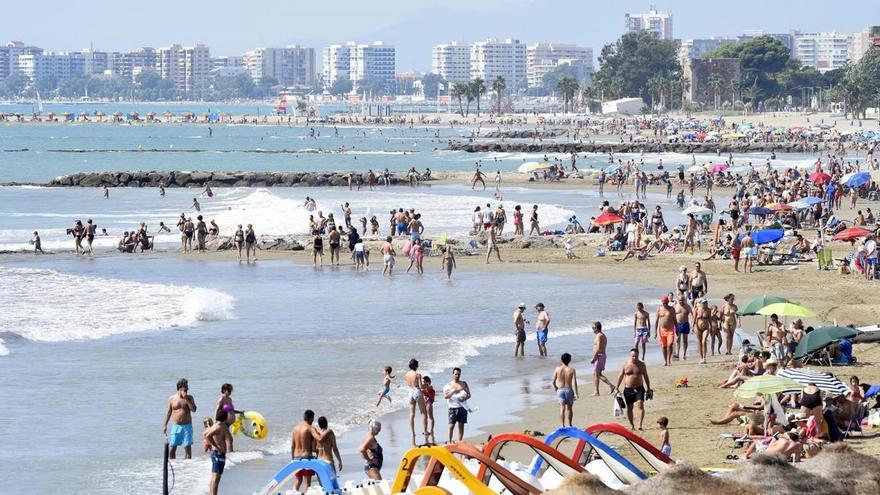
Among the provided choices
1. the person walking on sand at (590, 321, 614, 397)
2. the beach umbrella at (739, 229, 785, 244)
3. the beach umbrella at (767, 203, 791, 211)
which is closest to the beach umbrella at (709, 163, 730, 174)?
the beach umbrella at (767, 203, 791, 211)

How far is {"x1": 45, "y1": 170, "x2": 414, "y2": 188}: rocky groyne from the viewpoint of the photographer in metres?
68.6

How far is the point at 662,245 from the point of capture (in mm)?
35500

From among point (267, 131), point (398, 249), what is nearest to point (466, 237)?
point (398, 249)

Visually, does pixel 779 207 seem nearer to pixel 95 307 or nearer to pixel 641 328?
pixel 641 328

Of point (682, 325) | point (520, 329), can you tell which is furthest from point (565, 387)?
point (682, 325)

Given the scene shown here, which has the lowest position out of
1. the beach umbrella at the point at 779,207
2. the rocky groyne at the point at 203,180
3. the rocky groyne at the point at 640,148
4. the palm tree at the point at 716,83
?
the beach umbrella at the point at 779,207

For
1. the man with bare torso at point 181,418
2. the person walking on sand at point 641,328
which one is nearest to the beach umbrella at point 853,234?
the person walking on sand at point 641,328

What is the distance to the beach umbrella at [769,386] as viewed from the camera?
599 inches

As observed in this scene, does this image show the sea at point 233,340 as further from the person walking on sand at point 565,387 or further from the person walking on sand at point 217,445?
the person walking on sand at point 565,387

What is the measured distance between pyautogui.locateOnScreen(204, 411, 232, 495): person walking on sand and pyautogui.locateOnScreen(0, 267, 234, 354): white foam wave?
1071 centimetres

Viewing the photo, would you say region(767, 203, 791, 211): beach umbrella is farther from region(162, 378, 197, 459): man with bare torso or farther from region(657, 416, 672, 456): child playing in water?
region(162, 378, 197, 459): man with bare torso

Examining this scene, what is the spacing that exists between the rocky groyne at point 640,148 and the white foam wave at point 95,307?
201 ft

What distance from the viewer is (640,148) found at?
9862 cm

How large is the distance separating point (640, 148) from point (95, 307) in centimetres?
7372
